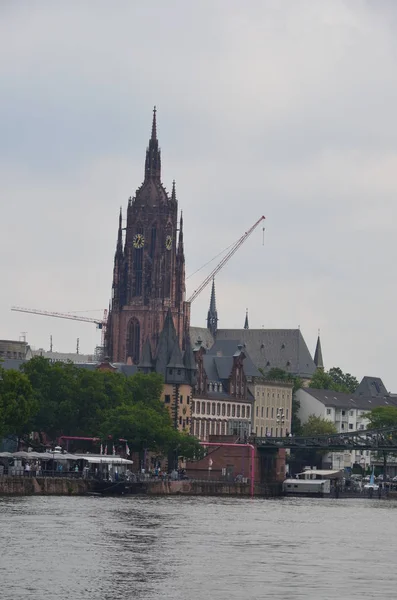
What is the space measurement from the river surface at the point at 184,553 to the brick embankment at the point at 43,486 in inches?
322

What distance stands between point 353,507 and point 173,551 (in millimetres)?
81610

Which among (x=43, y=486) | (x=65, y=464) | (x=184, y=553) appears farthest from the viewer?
(x=65, y=464)

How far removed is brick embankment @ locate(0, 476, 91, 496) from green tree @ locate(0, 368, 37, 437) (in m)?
9.79

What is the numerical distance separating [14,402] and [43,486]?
48.2 feet

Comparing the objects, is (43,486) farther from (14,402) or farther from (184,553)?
(184,553)

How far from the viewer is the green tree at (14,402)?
583 ft

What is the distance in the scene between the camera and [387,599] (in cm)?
8531

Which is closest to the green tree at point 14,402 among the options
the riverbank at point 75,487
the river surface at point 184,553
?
the riverbank at point 75,487

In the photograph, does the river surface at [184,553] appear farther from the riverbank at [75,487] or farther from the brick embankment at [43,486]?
the riverbank at [75,487]

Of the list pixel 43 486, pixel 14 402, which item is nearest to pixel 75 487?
pixel 43 486

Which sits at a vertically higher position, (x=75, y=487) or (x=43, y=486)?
(x=75, y=487)

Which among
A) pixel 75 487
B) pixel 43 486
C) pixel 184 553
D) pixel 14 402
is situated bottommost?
pixel 184 553

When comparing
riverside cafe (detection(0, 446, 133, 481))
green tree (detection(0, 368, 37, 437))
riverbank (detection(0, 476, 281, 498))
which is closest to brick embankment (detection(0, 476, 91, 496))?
riverbank (detection(0, 476, 281, 498))

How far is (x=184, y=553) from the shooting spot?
341 feet
